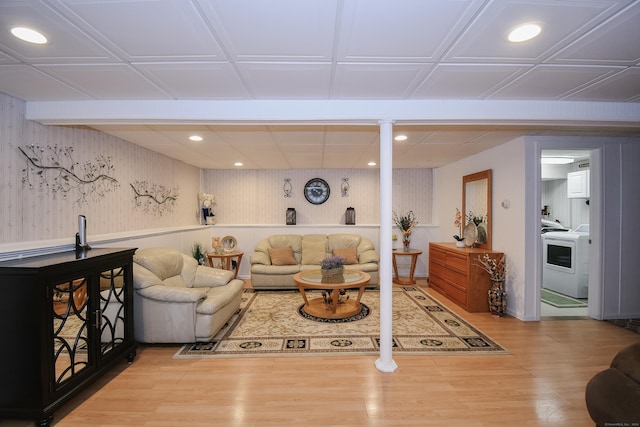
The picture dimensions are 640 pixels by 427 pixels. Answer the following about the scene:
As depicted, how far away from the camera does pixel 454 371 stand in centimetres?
255

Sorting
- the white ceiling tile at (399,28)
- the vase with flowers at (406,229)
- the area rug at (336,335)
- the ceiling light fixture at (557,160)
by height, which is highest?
the white ceiling tile at (399,28)

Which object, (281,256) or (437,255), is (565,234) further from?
(281,256)

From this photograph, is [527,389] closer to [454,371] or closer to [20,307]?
[454,371]

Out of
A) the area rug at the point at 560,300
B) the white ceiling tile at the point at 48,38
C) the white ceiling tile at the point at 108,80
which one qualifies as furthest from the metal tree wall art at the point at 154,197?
the area rug at the point at 560,300

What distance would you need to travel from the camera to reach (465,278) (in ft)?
13.4

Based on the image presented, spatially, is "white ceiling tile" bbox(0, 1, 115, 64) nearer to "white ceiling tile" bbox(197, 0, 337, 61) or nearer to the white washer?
"white ceiling tile" bbox(197, 0, 337, 61)

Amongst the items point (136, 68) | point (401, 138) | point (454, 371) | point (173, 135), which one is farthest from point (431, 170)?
point (136, 68)

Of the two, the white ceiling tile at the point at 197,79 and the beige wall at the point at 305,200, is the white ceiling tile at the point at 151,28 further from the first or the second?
the beige wall at the point at 305,200

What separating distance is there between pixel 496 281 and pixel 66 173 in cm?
542

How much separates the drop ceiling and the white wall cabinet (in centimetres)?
189

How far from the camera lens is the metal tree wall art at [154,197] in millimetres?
4145

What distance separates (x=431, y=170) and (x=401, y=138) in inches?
118

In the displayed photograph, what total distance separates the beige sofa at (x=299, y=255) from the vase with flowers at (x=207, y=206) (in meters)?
1.26

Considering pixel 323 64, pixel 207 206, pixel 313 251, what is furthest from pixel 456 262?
pixel 207 206
